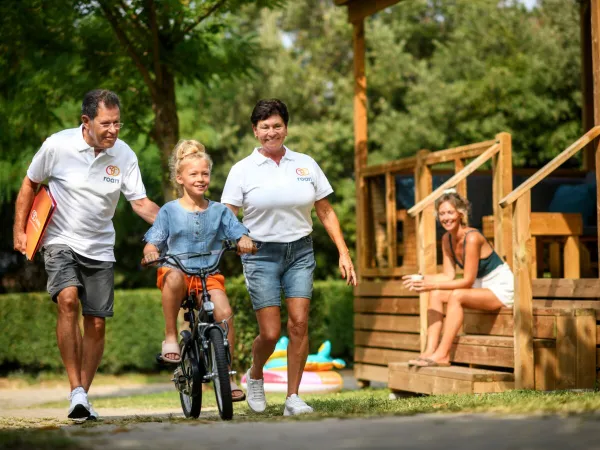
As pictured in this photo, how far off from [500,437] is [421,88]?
22.7 metres

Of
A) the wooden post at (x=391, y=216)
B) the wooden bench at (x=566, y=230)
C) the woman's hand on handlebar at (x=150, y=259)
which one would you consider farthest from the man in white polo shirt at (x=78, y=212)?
the wooden post at (x=391, y=216)

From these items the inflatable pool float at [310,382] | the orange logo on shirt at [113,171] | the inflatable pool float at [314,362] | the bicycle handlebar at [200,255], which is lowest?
the inflatable pool float at [310,382]

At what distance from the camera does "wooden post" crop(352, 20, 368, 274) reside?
11.5 metres

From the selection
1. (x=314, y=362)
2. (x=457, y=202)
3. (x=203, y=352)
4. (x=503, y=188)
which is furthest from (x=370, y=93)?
(x=203, y=352)

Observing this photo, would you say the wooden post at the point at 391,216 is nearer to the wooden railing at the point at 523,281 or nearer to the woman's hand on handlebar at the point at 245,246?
the wooden railing at the point at 523,281

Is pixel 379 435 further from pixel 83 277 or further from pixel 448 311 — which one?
pixel 448 311

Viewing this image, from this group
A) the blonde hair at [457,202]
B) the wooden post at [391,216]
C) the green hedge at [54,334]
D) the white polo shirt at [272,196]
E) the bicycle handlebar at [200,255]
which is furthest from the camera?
the green hedge at [54,334]

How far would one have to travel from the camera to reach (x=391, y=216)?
35.2ft

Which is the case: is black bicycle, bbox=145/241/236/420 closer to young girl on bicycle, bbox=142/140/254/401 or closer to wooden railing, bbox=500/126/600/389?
young girl on bicycle, bbox=142/140/254/401

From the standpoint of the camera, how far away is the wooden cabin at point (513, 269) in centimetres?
737

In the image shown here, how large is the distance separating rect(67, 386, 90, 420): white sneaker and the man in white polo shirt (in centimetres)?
8

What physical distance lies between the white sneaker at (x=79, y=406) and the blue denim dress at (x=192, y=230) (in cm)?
94

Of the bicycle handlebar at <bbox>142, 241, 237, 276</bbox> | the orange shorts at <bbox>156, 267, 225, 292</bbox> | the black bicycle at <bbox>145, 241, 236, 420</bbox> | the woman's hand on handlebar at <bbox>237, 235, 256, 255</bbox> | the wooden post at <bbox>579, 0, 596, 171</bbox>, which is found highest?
the wooden post at <bbox>579, 0, 596, 171</bbox>

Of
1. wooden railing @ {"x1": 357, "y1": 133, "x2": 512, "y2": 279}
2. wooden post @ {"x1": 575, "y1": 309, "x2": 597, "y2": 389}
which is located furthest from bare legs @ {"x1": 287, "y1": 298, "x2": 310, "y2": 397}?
wooden railing @ {"x1": 357, "y1": 133, "x2": 512, "y2": 279}
